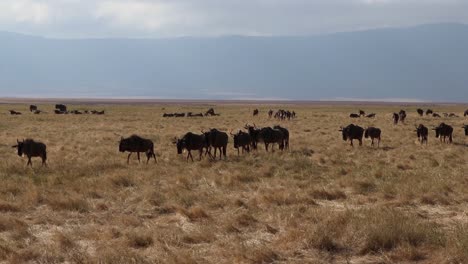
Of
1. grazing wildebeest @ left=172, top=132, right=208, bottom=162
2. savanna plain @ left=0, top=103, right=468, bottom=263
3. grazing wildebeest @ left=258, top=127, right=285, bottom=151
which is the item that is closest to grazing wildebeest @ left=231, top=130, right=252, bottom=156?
savanna plain @ left=0, top=103, right=468, bottom=263

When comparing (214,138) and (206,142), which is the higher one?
(214,138)

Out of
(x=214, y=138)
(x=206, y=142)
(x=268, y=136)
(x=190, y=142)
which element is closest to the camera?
(x=190, y=142)

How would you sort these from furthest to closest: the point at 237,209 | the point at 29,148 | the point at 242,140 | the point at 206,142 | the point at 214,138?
the point at 242,140
the point at 214,138
the point at 206,142
the point at 29,148
the point at 237,209

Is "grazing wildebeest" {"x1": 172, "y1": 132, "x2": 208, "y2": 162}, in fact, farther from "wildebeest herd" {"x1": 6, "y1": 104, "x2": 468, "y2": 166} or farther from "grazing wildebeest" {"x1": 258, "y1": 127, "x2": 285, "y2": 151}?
"grazing wildebeest" {"x1": 258, "y1": 127, "x2": 285, "y2": 151}

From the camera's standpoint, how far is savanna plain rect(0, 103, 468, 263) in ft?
32.1

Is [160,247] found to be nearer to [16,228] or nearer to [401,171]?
[16,228]

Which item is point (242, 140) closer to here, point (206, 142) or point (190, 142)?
point (206, 142)

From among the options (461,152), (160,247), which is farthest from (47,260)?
(461,152)

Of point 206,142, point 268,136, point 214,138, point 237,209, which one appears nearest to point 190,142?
point 206,142

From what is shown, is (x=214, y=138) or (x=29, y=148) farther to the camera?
(x=214, y=138)

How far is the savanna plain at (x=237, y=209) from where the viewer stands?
977cm

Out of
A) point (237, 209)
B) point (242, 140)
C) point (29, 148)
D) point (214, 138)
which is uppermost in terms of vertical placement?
point (214, 138)

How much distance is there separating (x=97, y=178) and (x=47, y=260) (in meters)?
8.68

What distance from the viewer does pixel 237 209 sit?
13.7 m
